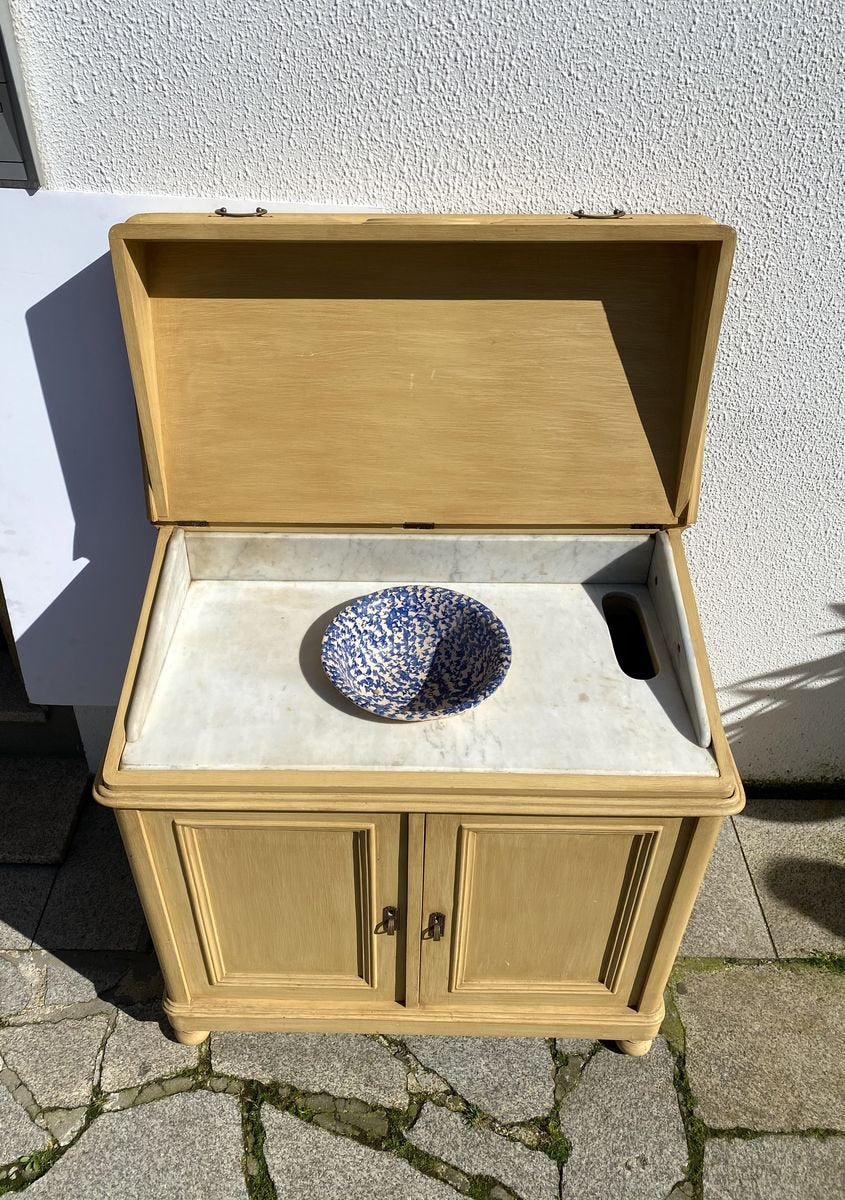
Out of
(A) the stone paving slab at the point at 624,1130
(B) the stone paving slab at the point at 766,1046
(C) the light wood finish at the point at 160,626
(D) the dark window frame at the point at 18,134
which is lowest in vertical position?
(B) the stone paving slab at the point at 766,1046

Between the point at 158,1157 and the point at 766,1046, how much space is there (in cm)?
153

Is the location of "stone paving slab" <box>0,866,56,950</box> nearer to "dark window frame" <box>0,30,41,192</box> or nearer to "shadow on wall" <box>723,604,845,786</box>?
"dark window frame" <box>0,30,41,192</box>

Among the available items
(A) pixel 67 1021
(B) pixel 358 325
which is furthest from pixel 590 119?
(A) pixel 67 1021

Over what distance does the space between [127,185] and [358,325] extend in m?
0.60

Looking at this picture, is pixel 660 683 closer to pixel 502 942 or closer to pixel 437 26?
pixel 502 942

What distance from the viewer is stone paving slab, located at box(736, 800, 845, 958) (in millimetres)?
2508

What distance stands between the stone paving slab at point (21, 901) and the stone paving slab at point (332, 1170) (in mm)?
889

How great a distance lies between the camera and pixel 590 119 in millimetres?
1804

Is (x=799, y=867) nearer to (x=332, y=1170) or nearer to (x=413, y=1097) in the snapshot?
(x=413, y=1097)

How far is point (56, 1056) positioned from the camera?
2.18m

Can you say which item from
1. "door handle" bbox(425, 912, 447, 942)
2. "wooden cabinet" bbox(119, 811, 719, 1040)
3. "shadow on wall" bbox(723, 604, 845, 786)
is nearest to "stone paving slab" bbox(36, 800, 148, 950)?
"wooden cabinet" bbox(119, 811, 719, 1040)

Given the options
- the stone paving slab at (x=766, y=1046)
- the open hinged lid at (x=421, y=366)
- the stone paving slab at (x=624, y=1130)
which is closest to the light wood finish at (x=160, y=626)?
the open hinged lid at (x=421, y=366)

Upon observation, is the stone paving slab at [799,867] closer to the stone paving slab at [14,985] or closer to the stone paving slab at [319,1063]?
the stone paving slab at [319,1063]

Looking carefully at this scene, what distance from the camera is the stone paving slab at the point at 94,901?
2430 millimetres
